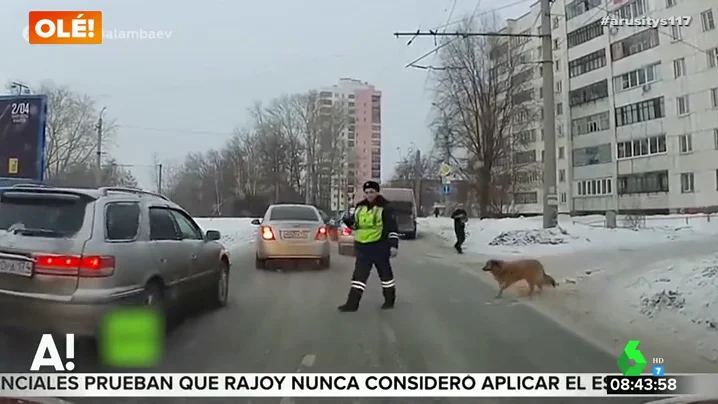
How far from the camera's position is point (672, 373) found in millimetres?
2459

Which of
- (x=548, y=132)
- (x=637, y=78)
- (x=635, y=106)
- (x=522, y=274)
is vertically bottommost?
(x=522, y=274)

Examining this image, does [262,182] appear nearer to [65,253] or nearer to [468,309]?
[65,253]

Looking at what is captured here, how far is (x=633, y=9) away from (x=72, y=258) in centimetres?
257

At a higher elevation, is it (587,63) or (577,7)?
(577,7)

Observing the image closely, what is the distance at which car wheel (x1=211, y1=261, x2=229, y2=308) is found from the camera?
302 cm

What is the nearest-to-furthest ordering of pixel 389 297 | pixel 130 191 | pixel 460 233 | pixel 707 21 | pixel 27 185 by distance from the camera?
pixel 27 185 < pixel 707 21 < pixel 130 191 < pixel 389 297 < pixel 460 233

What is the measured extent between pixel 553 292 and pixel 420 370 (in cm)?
88

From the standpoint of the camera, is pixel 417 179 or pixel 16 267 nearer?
pixel 16 267

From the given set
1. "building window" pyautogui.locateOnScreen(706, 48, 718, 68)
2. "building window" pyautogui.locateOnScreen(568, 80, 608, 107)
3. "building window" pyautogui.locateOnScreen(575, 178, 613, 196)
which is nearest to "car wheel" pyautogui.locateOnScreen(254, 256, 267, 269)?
"building window" pyautogui.locateOnScreen(575, 178, 613, 196)

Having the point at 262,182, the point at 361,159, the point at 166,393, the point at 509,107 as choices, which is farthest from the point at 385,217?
the point at 166,393

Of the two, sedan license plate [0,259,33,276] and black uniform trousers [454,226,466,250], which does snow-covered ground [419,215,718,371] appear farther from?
sedan license plate [0,259,33,276]

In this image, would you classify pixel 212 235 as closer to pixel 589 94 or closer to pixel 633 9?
pixel 589 94

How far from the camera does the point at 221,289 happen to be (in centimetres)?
311

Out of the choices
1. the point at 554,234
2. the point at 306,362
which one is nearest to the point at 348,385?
the point at 306,362
